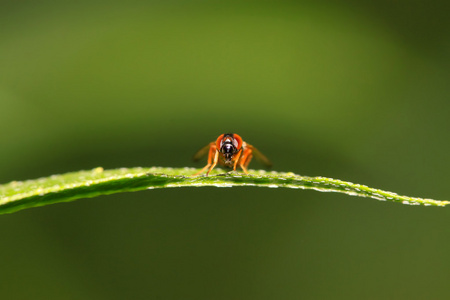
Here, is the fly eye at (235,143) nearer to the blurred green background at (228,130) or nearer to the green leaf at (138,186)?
the green leaf at (138,186)

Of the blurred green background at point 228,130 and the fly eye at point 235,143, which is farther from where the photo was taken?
the blurred green background at point 228,130

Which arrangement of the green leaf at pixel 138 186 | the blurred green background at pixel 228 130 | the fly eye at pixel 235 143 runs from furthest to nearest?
1. the blurred green background at pixel 228 130
2. the fly eye at pixel 235 143
3. the green leaf at pixel 138 186

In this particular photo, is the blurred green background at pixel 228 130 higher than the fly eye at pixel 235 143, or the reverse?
the blurred green background at pixel 228 130

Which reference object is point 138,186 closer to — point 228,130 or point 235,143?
point 235,143

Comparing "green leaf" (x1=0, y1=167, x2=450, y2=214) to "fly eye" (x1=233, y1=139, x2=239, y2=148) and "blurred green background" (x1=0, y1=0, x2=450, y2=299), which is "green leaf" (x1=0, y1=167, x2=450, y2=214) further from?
"blurred green background" (x1=0, y1=0, x2=450, y2=299)

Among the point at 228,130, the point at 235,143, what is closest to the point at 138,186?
the point at 235,143

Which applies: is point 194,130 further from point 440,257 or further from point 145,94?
point 440,257

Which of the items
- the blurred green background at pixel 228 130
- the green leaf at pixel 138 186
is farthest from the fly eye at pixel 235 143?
the blurred green background at pixel 228 130

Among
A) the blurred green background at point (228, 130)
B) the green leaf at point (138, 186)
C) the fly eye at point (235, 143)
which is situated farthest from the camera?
the blurred green background at point (228, 130)

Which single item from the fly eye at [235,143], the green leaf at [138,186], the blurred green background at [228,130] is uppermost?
the blurred green background at [228,130]
